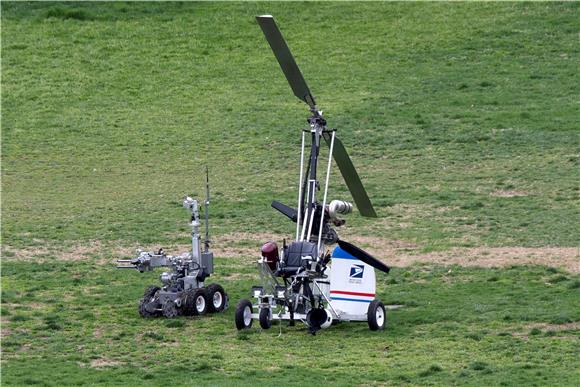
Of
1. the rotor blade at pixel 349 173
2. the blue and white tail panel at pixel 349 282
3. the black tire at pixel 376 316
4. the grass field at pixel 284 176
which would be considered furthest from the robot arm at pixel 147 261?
the black tire at pixel 376 316

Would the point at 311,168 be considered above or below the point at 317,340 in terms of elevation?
above

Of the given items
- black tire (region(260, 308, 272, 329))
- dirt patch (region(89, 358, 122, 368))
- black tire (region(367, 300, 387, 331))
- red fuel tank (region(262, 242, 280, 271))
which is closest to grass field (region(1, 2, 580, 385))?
dirt patch (region(89, 358, 122, 368))

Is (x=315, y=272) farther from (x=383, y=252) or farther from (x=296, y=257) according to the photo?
(x=383, y=252)

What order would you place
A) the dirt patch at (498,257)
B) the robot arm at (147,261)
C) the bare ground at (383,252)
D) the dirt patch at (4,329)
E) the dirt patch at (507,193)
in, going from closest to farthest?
the dirt patch at (4,329)
the robot arm at (147,261)
the dirt patch at (498,257)
the bare ground at (383,252)
the dirt patch at (507,193)

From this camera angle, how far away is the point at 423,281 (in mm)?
22266

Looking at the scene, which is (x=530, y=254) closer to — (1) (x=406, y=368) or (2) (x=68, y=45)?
(1) (x=406, y=368)

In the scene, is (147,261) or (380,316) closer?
(380,316)

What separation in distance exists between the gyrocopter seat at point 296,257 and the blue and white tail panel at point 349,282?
1.66 ft

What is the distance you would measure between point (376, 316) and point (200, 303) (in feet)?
9.32

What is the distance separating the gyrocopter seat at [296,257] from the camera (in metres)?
18.0

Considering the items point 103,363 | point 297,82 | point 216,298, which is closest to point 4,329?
point 103,363

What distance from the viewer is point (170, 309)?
19.6 metres

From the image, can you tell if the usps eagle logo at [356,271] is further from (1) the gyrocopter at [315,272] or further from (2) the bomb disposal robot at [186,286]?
(2) the bomb disposal robot at [186,286]

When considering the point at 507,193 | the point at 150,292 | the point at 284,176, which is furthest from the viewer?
the point at 284,176
